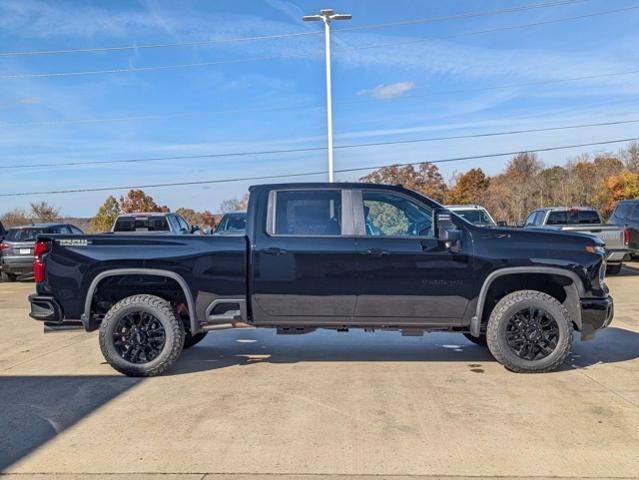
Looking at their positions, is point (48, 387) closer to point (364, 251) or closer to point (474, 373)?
point (364, 251)

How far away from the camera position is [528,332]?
19.5 ft

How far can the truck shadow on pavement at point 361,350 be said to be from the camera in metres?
6.68

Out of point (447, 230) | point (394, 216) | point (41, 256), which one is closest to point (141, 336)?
point (41, 256)

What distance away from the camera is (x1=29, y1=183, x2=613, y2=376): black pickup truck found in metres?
5.91

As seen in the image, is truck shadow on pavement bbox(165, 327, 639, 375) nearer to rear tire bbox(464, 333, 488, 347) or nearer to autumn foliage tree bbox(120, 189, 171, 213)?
rear tire bbox(464, 333, 488, 347)

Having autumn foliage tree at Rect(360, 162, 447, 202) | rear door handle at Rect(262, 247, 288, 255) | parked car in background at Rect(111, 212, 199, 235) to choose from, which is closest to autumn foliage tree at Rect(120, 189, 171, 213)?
autumn foliage tree at Rect(360, 162, 447, 202)

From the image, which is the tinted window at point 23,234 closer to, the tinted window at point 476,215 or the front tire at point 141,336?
the front tire at point 141,336

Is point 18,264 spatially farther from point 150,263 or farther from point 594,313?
point 594,313

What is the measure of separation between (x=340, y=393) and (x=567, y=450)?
81.8 inches

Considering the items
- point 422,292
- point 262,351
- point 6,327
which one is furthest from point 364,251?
point 6,327

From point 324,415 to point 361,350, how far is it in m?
2.48

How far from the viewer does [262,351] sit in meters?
7.28

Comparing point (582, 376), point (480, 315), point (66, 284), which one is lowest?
point (582, 376)

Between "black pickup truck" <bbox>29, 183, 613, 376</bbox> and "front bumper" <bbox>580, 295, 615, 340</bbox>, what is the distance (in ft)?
0.04
